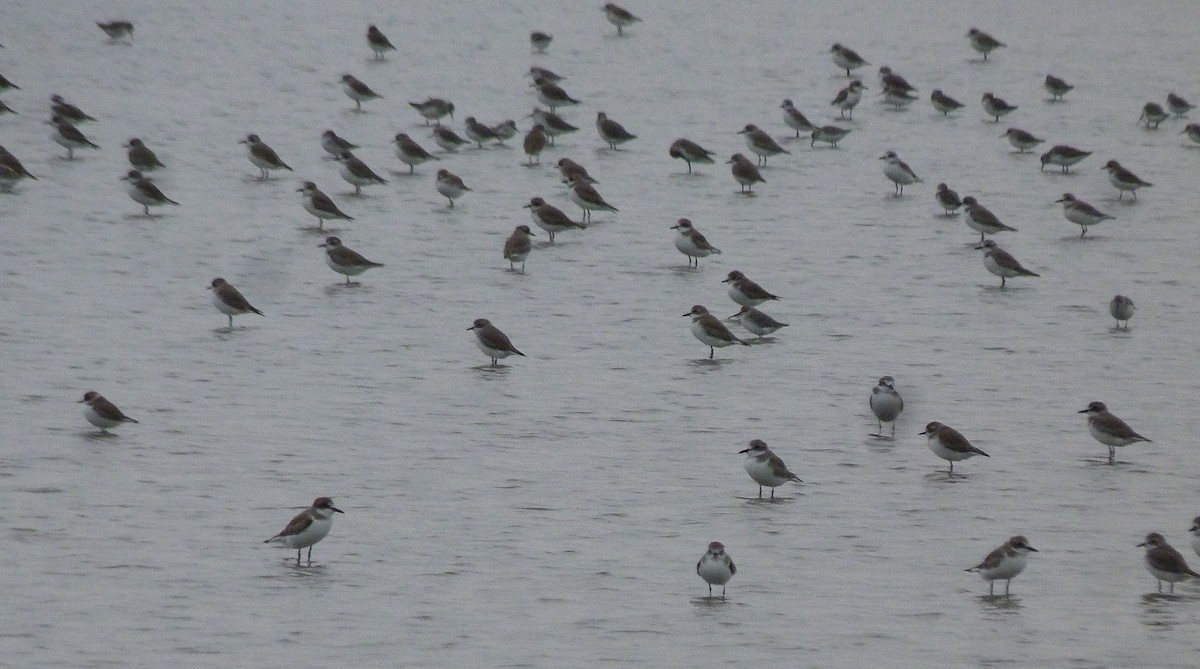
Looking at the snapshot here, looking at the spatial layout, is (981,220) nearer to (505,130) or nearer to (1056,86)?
(505,130)

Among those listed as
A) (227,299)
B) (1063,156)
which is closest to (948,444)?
(227,299)

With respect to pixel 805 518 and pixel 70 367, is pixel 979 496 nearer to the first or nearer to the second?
pixel 805 518

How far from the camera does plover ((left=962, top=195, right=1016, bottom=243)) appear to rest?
24.8 meters

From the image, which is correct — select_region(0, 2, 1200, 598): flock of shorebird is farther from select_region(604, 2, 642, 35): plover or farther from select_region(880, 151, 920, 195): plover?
select_region(604, 2, 642, 35): plover

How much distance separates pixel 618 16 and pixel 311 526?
3127cm

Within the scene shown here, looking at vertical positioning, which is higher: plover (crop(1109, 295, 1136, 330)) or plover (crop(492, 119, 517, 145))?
plover (crop(492, 119, 517, 145))

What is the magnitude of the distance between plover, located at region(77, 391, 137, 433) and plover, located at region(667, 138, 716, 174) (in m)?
14.7

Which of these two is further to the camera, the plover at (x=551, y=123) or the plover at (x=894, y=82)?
the plover at (x=894, y=82)

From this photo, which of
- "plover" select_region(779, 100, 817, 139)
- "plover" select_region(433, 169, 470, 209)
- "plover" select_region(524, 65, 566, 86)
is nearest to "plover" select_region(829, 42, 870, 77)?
"plover" select_region(779, 100, 817, 139)

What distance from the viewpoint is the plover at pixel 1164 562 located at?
12.7 m

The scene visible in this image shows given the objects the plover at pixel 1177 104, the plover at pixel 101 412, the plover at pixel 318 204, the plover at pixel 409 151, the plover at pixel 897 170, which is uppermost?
the plover at pixel 1177 104

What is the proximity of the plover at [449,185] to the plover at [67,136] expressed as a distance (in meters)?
6.26

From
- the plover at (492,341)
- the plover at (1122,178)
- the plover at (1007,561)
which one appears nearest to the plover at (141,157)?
the plover at (492,341)

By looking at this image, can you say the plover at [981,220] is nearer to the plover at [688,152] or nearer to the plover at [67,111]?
the plover at [688,152]
